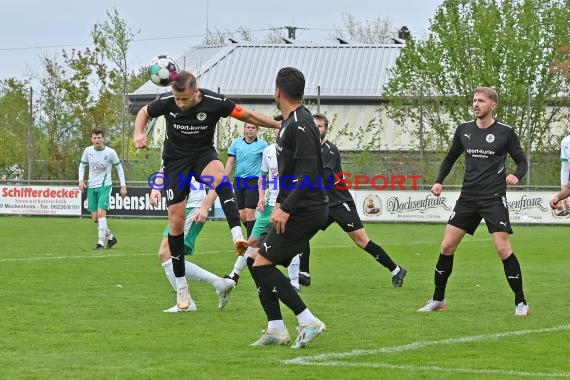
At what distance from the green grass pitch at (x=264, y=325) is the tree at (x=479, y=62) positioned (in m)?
22.7

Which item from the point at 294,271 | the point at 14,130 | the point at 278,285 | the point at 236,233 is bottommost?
the point at 294,271

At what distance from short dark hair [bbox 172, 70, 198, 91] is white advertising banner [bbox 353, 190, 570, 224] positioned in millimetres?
23425

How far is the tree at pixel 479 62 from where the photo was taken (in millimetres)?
41188

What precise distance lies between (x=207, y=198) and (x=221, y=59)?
52.6m

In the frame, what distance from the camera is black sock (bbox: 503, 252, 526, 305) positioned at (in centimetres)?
1117

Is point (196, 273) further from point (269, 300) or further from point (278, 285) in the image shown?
point (278, 285)

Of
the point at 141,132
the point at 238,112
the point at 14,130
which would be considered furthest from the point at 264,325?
the point at 14,130

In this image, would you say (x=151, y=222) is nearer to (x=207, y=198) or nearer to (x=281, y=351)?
(x=207, y=198)

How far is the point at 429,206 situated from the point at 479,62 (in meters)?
9.10

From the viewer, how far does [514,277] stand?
1121 centimetres

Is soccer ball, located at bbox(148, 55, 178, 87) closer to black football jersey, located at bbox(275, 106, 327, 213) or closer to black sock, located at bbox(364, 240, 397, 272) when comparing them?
black football jersey, located at bbox(275, 106, 327, 213)

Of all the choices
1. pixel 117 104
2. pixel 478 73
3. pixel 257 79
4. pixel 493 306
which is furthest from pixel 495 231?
pixel 257 79

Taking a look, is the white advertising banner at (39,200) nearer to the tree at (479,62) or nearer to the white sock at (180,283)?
the tree at (479,62)

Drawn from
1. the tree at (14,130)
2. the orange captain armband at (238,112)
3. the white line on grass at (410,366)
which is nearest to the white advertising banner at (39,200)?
the tree at (14,130)
